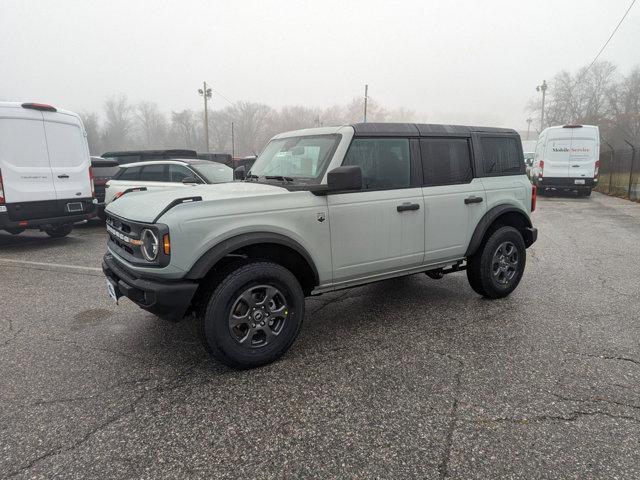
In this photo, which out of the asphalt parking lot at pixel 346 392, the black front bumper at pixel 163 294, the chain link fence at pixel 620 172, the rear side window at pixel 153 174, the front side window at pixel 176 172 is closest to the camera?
the asphalt parking lot at pixel 346 392

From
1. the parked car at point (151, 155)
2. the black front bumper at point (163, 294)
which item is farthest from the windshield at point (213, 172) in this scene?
the black front bumper at point (163, 294)

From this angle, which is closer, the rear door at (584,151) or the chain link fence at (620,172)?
the rear door at (584,151)

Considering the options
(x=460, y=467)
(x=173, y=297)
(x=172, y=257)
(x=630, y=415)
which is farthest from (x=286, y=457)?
(x=630, y=415)

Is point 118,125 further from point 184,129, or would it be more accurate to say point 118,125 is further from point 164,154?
point 164,154

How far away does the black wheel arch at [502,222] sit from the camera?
14.9ft

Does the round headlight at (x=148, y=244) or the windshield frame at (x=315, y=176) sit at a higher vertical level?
the windshield frame at (x=315, y=176)

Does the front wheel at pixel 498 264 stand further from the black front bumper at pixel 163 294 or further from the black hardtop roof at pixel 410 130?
the black front bumper at pixel 163 294

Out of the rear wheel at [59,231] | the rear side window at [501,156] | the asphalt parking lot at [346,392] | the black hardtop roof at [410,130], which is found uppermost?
the black hardtop roof at [410,130]

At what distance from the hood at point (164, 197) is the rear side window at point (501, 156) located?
244 cm

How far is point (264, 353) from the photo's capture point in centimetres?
328

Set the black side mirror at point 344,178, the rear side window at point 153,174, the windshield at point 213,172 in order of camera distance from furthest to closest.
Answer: the rear side window at point 153,174, the windshield at point 213,172, the black side mirror at point 344,178

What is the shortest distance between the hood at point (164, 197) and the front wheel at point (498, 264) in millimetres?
2373

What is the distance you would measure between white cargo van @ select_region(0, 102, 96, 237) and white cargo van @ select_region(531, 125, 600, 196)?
15.9m

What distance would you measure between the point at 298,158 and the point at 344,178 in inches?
36.9
